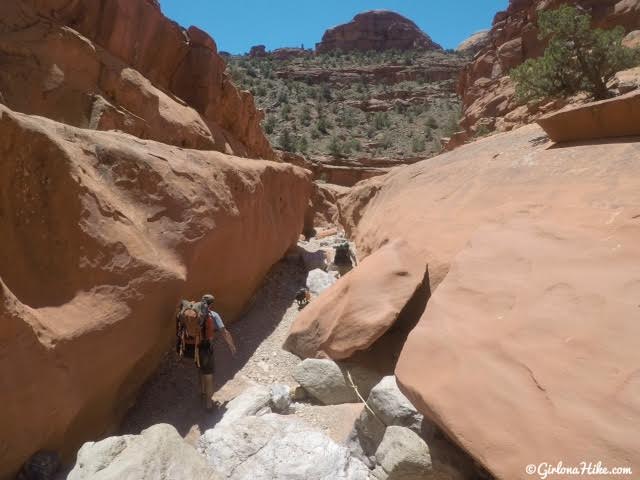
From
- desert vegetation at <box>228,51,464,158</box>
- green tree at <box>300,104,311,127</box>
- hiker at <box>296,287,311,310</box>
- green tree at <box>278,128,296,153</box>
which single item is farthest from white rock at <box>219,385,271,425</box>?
green tree at <box>300,104,311,127</box>

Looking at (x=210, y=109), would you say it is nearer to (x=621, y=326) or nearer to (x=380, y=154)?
(x=621, y=326)

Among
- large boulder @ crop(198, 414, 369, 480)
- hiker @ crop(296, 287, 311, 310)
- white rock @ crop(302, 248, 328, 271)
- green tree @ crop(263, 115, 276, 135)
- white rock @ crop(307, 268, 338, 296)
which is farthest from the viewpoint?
green tree @ crop(263, 115, 276, 135)

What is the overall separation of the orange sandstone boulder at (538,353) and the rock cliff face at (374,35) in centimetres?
6330

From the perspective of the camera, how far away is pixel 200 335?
4707 mm

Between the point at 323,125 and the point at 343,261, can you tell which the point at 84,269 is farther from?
the point at 323,125

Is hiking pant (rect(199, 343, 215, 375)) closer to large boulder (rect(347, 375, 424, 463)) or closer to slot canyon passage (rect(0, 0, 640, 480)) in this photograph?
slot canyon passage (rect(0, 0, 640, 480))

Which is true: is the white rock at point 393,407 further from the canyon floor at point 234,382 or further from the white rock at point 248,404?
the white rock at point 248,404

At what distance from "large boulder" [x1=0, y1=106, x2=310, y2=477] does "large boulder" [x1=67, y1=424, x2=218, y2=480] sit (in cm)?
79

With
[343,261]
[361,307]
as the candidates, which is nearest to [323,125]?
[343,261]

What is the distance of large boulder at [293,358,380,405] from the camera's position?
4207 millimetres

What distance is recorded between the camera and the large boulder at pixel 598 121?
4.60 metres

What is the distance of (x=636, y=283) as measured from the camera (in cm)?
258

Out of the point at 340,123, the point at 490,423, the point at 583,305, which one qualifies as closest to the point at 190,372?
the point at 490,423

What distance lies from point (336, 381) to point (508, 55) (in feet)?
69.1
